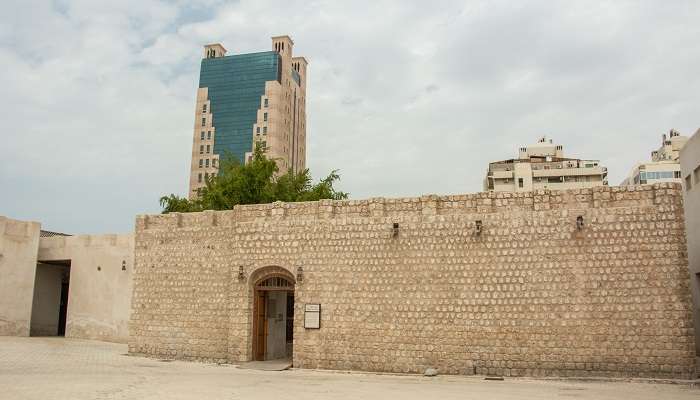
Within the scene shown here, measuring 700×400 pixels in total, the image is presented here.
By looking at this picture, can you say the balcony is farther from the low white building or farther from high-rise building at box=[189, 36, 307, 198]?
the low white building

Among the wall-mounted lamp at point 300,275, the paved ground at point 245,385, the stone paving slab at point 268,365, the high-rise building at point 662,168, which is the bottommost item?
the stone paving slab at point 268,365

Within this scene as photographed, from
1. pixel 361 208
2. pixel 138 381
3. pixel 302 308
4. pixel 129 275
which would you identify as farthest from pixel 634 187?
pixel 129 275

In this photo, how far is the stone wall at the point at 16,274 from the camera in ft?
69.9

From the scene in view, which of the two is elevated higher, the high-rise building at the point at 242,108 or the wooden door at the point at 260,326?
the high-rise building at the point at 242,108

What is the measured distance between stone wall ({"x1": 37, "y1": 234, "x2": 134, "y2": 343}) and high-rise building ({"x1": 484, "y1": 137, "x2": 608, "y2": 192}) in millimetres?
41424

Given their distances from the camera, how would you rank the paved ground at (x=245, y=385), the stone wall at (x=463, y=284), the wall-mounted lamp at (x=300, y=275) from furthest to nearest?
the wall-mounted lamp at (x=300, y=275) → the stone wall at (x=463, y=284) → the paved ground at (x=245, y=385)

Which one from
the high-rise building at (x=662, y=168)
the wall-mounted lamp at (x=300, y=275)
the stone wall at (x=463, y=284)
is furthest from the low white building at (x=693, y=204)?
the high-rise building at (x=662, y=168)

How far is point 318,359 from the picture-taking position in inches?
550

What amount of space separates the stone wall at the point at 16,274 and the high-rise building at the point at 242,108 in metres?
47.5

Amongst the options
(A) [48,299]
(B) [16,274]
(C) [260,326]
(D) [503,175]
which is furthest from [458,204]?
(D) [503,175]

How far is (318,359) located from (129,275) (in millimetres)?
10155

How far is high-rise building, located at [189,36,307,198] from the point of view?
71000 millimetres

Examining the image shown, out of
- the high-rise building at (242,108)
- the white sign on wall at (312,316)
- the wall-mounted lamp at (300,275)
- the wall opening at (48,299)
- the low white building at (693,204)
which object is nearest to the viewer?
the white sign on wall at (312,316)

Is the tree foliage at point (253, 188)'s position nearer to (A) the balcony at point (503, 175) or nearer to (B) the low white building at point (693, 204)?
(B) the low white building at point (693, 204)
